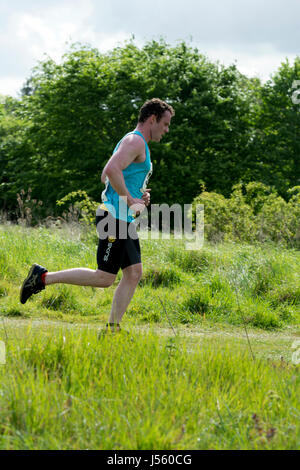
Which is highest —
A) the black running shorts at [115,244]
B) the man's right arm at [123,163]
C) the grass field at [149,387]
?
the man's right arm at [123,163]

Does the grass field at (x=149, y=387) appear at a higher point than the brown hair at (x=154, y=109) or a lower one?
lower

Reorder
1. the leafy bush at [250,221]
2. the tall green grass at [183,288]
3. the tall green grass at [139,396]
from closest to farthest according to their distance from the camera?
the tall green grass at [139,396] → the tall green grass at [183,288] → the leafy bush at [250,221]

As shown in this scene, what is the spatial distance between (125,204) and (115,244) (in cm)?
35

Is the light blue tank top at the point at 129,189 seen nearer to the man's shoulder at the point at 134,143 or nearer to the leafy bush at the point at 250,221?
the man's shoulder at the point at 134,143

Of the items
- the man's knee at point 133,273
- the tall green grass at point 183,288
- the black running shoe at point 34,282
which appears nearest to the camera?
the man's knee at point 133,273

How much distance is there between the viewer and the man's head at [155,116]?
471 centimetres

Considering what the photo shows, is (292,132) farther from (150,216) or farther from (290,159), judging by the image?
(150,216)

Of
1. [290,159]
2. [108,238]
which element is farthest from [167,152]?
[108,238]

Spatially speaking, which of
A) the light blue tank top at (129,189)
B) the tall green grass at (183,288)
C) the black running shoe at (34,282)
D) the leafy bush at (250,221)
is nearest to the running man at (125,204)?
the light blue tank top at (129,189)

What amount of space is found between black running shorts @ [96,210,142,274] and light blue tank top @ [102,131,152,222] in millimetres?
60

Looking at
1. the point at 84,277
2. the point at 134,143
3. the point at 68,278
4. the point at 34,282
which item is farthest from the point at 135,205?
the point at 34,282

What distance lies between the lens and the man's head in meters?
4.71

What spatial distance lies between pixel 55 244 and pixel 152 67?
49.5ft

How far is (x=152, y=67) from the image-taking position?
72.0ft
